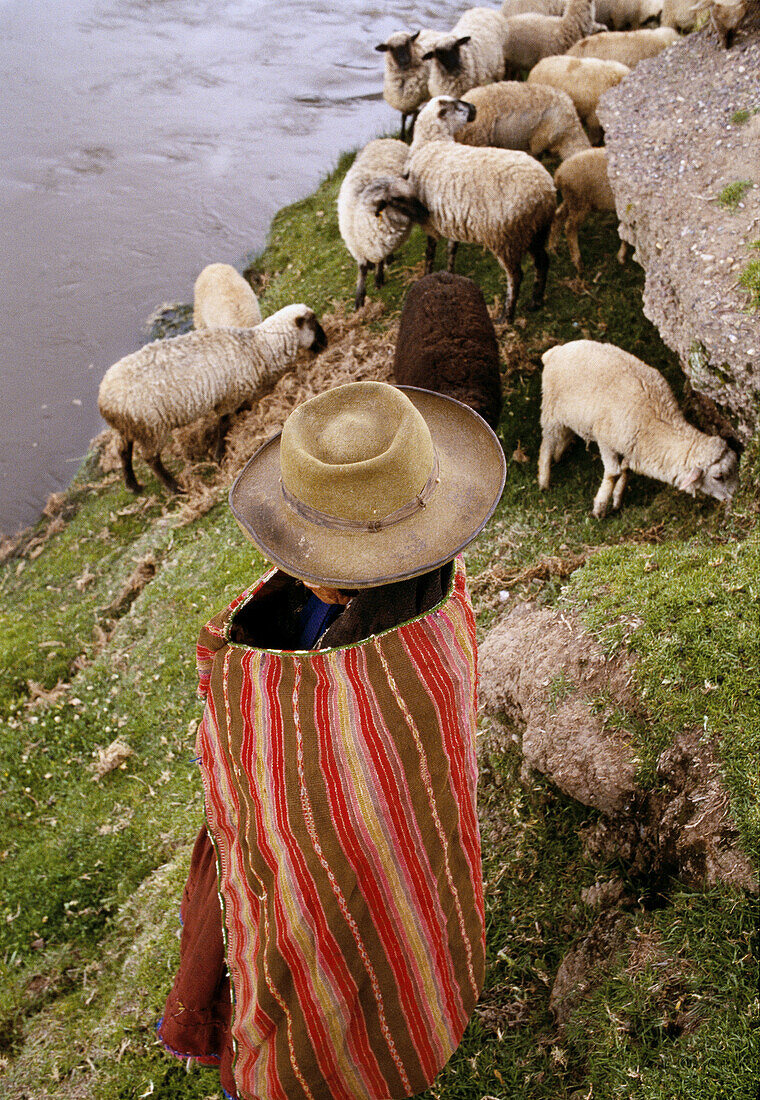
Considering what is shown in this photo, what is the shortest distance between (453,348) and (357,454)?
14.3ft

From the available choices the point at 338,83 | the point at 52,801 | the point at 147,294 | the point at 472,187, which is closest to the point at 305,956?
the point at 52,801

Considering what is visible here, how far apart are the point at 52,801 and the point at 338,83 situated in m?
20.4

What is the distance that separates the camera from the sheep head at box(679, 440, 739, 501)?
4.79 meters

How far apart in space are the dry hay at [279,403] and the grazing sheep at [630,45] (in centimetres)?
554

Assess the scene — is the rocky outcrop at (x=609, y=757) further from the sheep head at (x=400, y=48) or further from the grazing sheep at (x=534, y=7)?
the grazing sheep at (x=534, y=7)

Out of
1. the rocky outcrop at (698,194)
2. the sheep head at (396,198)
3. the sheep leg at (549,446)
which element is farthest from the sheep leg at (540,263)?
the sheep leg at (549,446)

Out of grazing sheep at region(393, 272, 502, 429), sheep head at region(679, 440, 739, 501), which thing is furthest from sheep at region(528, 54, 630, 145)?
sheep head at region(679, 440, 739, 501)

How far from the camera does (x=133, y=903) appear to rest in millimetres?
4324

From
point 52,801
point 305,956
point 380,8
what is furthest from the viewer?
point 380,8

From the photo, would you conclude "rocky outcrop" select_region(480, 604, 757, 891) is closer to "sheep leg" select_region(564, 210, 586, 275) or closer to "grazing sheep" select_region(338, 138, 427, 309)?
"sheep leg" select_region(564, 210, 586, 275)

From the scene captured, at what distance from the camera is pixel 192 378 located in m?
8.45

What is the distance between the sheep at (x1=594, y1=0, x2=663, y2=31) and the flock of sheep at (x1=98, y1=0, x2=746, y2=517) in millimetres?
1327

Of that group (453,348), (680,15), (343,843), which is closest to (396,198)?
(453,348)

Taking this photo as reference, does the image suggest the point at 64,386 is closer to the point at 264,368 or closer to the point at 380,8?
the point at 264,368
